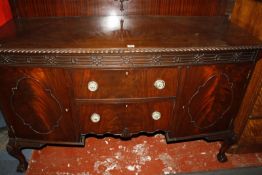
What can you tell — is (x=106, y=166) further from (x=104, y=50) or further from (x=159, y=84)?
(x=104, y=50)

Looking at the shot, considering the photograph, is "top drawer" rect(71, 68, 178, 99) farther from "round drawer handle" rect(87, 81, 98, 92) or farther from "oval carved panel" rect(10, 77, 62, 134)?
"oval carved panel" rect(10, 77, 62, 134)

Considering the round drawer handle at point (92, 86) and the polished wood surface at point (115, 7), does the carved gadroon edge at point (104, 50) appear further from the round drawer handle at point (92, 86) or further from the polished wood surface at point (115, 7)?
the polished wood surface at point (115, 7)

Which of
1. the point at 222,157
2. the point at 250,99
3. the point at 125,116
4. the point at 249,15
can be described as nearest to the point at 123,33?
the point at 125,116

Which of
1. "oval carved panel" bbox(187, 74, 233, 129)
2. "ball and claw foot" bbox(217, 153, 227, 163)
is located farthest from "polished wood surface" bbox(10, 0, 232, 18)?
"ball and claw foot" bbox(217, 153, 227, 163)

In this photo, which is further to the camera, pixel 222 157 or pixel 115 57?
pixel 222 157

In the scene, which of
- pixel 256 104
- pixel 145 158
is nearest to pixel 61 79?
pixel 145 158

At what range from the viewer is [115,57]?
1.31 m

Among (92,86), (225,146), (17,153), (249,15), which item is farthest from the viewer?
(225,146)

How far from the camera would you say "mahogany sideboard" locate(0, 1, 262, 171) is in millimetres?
1312

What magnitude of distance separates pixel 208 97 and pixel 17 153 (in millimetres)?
1602

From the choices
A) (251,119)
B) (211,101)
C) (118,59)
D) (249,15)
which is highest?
(249,15)

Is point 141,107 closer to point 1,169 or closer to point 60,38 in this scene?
point 60,38

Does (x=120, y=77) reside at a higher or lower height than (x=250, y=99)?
higher

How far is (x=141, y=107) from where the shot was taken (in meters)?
1.55
